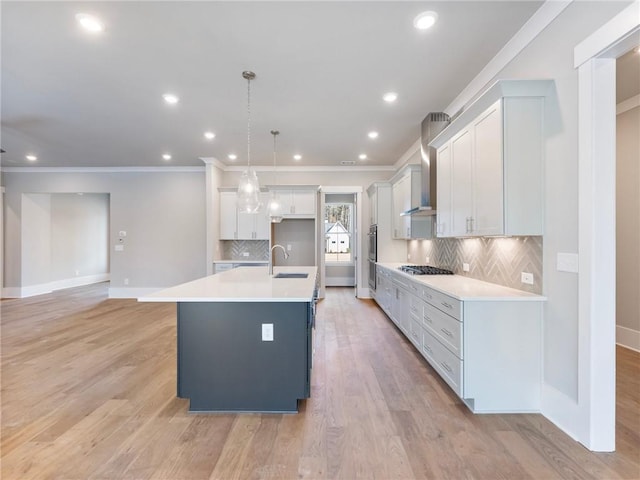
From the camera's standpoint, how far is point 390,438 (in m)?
1.95

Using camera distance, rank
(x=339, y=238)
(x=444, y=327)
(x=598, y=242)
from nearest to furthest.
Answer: (x=598, y=242), (x=444, y=327), (x=339, y=238)

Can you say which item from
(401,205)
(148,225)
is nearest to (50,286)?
(148,225)

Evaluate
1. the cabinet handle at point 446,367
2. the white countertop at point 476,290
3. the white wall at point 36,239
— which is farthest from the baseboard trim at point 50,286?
the cabinet handle at point 446,367

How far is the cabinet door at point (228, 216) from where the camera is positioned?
628cm

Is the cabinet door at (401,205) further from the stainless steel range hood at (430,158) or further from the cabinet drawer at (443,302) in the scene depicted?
the cabinet drawer at (443,302)

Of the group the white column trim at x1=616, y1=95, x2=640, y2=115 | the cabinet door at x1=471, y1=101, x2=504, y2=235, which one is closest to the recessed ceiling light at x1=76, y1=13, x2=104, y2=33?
the cabinet door at x1=471, y1=101, x2=504, y2=235

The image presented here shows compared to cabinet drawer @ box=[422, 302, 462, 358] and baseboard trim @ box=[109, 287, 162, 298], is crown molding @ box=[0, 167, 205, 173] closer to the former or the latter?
baseboard trim @ box=[109, 287, 162, 298]

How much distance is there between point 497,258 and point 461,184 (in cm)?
78

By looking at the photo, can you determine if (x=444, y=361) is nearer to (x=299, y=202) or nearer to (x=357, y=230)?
(x=357, y=230)

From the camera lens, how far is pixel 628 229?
3.51 m

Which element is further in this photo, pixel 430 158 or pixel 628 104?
pixel 430 158

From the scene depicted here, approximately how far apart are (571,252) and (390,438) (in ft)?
5.60

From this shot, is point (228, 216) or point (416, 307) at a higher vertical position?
point (228, 216)

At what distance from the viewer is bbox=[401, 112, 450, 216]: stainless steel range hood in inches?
146
